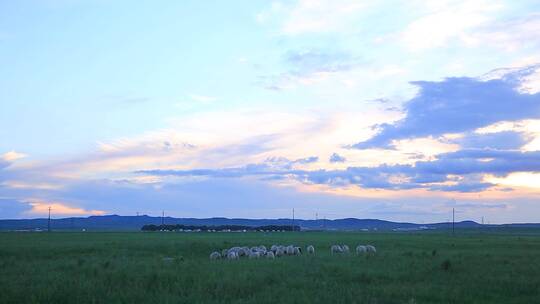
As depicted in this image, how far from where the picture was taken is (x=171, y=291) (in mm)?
19578

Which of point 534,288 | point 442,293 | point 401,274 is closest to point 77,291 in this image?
point 442,293

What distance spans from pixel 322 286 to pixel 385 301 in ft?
11.3

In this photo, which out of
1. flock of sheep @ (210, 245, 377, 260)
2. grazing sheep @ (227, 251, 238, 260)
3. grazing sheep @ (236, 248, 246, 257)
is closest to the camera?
grazing sheep @ (227, 251, 238, 260)

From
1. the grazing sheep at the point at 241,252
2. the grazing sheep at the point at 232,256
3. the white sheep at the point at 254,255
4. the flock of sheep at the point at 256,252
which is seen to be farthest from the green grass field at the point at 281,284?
the grazing sheep at the point at 241,252

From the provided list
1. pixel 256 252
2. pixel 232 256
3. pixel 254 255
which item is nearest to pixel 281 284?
pixel 232 256

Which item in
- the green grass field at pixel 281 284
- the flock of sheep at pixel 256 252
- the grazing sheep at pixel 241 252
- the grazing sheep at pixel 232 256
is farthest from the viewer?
the grazing sheep at pixel 241 252

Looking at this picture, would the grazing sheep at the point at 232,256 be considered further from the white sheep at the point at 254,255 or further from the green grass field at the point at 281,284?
the green grass field at the point at 281,284

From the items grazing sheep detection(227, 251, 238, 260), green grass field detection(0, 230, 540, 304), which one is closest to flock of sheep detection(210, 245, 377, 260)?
grazing sheep detection(227, 251, 238, 260)

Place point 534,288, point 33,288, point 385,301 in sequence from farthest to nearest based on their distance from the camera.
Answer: point 534,288
point 33,288
point 385,301

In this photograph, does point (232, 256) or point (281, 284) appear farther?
point (232, 256)

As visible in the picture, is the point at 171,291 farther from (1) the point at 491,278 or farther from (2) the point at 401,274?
(1) the point at 491,278

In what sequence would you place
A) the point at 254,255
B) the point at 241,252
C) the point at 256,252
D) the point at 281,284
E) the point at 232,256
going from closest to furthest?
the point at 281,284
the point at 232,256
the point at 254,255
the point at 256,252
the point at 241,252

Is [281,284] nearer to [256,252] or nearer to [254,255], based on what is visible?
[254,255]

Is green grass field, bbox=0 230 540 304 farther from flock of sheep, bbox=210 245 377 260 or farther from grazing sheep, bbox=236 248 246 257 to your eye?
grazing sheep, bbox=236 248 246 257
